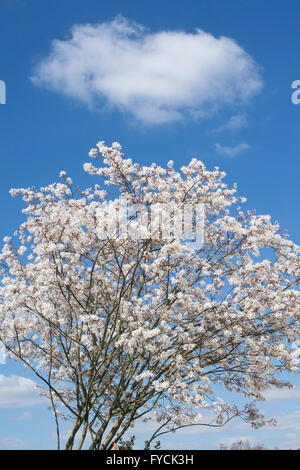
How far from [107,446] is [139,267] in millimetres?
4190

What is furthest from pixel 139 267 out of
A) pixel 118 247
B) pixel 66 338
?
pixel 66 338

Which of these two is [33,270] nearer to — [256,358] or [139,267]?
[139,267]

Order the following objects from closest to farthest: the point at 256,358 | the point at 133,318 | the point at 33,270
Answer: the point at 133,318
the point at 256,358
the point at 33,270

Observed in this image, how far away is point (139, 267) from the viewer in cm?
1150

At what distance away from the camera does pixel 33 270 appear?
459 inches

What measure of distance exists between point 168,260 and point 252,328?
97.2 inches

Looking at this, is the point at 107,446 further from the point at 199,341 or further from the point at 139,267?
the point at 139,267

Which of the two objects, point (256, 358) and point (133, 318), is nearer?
point (133, 318)

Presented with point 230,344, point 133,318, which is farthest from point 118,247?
A: point 230,344
